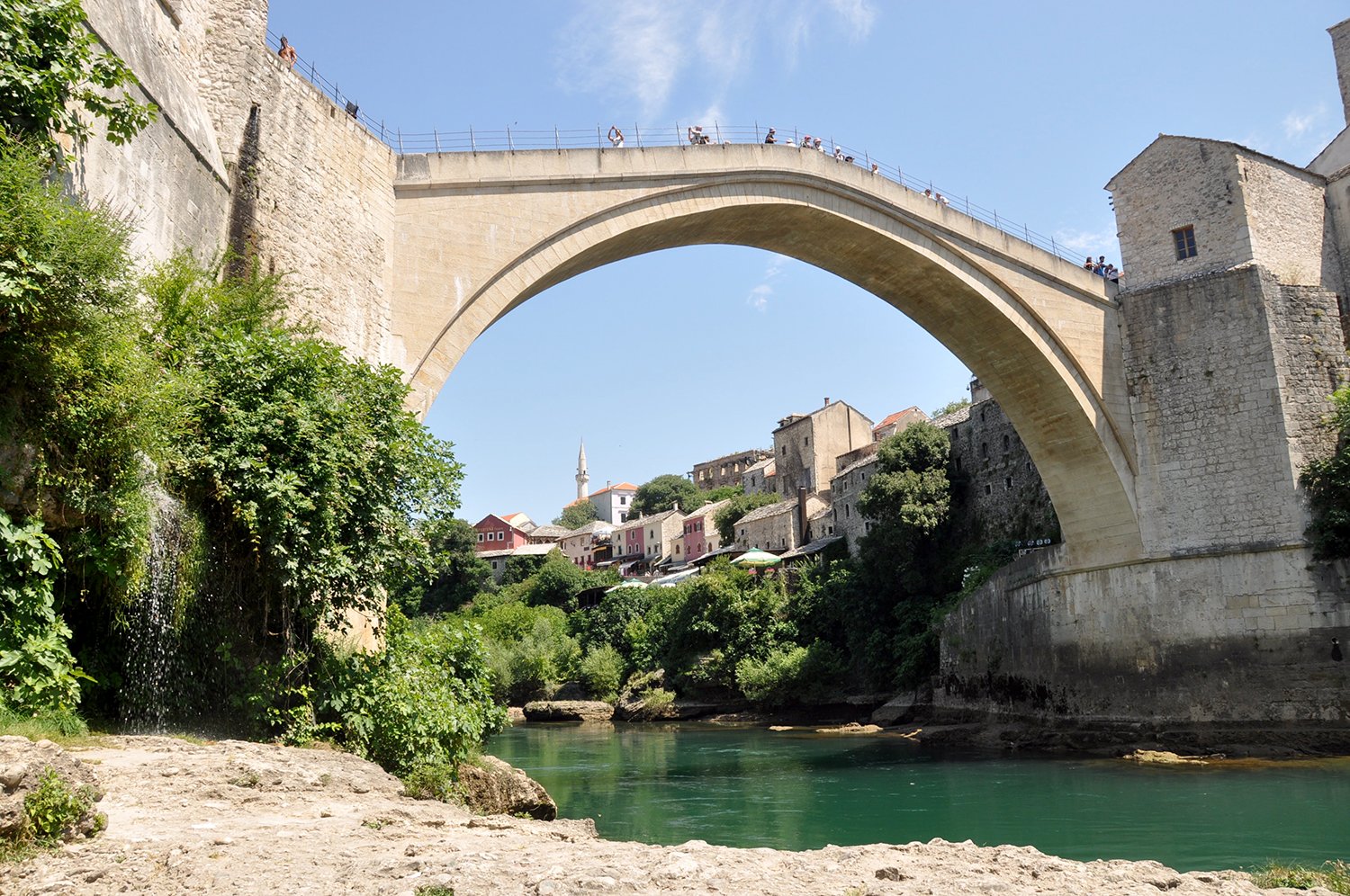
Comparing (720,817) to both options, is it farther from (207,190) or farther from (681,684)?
(681,684)

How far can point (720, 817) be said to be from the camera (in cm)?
1110

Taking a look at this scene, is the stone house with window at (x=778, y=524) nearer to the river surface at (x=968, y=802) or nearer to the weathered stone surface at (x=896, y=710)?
the weathered stone surface at (x=896, y=710)

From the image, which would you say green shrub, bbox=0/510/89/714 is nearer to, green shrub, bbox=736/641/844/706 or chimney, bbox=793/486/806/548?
green shrub, bbox=736/641/844/706

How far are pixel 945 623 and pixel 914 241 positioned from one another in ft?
33.6

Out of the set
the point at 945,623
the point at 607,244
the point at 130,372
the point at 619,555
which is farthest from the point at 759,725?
the point at 619,555

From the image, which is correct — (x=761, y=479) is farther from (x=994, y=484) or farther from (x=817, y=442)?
(x=994, y=484)

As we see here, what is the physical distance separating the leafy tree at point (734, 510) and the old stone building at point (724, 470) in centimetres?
1582

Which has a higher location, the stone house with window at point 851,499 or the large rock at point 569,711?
the stone house with window at point 851,499

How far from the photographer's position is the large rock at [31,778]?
12.3ft

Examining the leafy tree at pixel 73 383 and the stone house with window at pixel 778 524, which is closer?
the leafy tree at pixel 73 383

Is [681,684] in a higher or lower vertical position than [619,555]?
lower

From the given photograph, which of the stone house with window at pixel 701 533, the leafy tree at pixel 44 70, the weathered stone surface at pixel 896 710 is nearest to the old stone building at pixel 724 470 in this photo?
the stone house with window at pixel 701 533

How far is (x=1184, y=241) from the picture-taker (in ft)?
54.4

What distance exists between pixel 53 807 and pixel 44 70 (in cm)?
457
